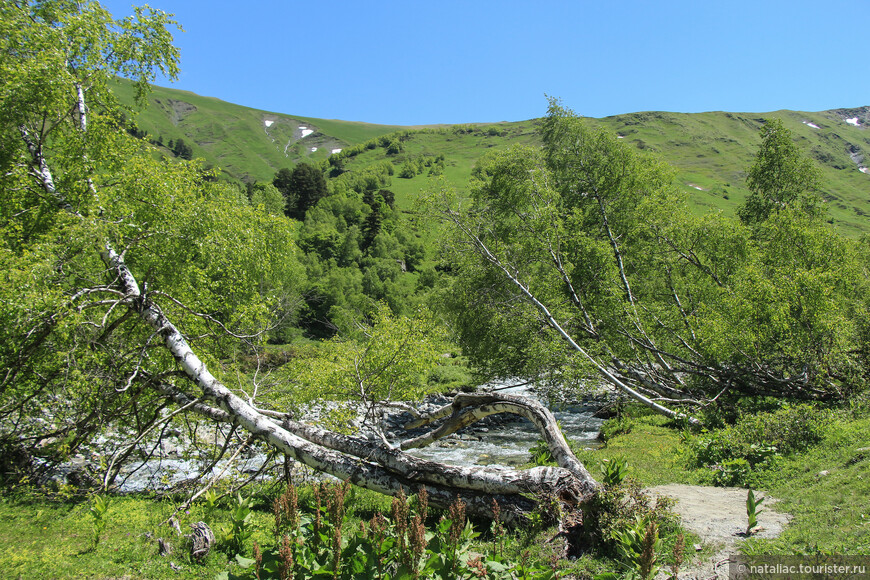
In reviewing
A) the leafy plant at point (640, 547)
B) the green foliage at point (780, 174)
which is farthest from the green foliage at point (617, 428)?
the green foliage at point (780, 174)

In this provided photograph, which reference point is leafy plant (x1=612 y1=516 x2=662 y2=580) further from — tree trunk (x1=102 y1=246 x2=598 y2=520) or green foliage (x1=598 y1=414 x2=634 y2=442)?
green foliage (x1=598 y1=414 x2=634 y2=442)

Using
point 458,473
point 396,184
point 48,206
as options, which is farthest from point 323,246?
point 458,473

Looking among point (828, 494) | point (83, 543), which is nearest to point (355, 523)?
point (83, 543)

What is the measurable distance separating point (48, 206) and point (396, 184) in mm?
141771

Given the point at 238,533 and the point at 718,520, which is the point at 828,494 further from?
the point at 238,533

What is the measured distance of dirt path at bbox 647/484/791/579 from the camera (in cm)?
492

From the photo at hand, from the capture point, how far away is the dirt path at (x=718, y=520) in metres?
4.92

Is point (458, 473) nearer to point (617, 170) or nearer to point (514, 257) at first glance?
point (514, 257)

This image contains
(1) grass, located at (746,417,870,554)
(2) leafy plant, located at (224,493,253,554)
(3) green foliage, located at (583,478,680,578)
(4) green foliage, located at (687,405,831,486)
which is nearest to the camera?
(1) grass, located at (746,417,870,554)

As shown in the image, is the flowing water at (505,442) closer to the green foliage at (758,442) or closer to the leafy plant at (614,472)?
the green foliage at (758,442)

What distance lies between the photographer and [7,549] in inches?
236

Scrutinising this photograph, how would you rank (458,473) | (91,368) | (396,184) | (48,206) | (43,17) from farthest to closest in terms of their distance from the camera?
(396,184)
(43,17)
(48,206)
(91,368)
(458,473)

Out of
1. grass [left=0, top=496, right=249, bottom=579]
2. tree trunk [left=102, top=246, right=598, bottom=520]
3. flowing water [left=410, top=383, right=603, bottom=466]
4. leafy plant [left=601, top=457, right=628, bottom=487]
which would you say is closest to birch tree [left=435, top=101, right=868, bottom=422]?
flowing water [left=410, top=383, right=603, bottom=466]

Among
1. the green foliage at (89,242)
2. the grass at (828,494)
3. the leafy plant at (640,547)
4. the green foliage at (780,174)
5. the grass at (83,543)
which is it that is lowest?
the grass at (83,543)
